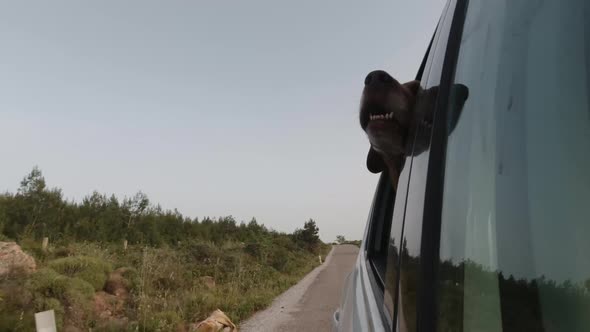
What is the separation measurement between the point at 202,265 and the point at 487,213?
2030 cm

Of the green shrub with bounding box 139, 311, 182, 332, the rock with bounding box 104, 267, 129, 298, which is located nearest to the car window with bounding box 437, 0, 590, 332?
the green shrub with bounding box 139, 311, 182, 332

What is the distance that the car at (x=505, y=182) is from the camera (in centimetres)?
55

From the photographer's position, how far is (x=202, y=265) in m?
20.0

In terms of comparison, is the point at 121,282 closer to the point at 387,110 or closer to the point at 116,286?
the point at 116,286

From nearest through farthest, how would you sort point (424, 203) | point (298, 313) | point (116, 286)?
1. point (424, 203)
2. point (298, 313)
3. point (116, 286)

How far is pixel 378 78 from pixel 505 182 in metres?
0.94

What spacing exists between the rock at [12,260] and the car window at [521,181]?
1403 cm

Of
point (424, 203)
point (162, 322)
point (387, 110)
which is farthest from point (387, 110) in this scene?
point (162, 322)

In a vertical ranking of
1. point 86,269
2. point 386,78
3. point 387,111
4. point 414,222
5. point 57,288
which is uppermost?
point 386,78

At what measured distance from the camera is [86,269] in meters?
14.9

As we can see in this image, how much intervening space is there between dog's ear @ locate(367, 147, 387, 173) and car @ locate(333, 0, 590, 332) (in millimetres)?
975

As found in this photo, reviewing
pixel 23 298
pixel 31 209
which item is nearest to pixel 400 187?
pixel 23 298

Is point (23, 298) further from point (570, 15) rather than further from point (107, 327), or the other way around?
point (570, 15)

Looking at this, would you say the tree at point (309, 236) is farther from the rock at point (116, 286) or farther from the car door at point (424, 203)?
the car door at point (424, 203)
